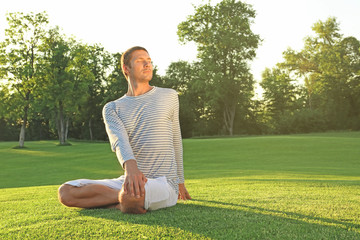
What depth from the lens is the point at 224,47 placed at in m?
55.4

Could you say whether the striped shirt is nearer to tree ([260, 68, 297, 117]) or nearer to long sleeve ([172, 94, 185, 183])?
long sleeve ([172, 94, 185, 183])

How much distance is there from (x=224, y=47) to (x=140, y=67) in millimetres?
52615

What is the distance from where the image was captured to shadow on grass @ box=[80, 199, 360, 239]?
2846 millimetres

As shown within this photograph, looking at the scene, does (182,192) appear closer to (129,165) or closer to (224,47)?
(129,165)

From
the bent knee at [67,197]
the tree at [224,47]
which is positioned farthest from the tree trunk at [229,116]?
the bent knee at [67,197]

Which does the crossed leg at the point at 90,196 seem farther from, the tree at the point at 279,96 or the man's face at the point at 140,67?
A: the tree at the point at 279,96

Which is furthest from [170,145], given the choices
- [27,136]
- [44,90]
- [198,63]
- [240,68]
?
[27,136]

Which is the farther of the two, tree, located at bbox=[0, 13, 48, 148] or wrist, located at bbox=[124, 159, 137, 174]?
tree, located at bbox=[0, 13, 48, 148]

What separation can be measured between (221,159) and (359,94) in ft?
125

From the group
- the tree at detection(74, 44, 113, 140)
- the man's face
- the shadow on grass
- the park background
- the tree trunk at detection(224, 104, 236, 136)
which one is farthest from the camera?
the tree at detection(74, 44, 113, 140)

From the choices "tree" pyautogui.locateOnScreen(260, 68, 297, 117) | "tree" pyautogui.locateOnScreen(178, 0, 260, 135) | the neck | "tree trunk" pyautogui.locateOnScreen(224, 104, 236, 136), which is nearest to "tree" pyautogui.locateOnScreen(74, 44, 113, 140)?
"tree" pyautogui.locateOnScreen(178, 0, 260, 135)

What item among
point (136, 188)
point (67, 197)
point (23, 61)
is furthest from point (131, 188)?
point (23, 61)

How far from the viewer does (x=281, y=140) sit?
29.6 meters

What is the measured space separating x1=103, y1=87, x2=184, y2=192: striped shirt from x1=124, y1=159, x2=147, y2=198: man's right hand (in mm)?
474
